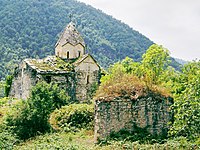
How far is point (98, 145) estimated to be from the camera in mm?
19125

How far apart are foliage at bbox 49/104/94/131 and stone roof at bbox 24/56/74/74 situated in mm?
8298

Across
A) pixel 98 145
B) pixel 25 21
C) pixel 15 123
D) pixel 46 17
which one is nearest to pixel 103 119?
pixel 98 145

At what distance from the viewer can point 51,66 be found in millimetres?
33688

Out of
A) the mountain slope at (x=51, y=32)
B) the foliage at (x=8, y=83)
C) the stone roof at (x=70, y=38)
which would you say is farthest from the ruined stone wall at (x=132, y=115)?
the mountain slope at (x=51, y=32)

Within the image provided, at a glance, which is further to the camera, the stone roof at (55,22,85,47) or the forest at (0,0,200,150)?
the stone roof at (55,22,85,47)

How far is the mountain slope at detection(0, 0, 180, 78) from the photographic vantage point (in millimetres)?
91625

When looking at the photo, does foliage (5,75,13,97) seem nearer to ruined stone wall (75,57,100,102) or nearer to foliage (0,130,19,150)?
ruined stone wall (75,57,100,102)

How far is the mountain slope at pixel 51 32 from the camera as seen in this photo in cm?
9162

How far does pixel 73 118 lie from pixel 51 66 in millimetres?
10412

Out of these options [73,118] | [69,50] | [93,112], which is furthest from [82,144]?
[69,50]

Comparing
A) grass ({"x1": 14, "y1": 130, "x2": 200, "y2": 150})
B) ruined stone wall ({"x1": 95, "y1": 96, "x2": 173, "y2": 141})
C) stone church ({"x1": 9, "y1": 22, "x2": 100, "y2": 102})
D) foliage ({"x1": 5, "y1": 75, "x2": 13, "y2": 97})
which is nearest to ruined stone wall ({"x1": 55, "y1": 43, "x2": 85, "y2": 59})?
stone church ({"x1": 9, "y1": 22, "x2": 100, "y2": 102})

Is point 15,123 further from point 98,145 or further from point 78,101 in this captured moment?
point 78,101

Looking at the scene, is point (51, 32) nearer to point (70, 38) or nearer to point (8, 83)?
point (8, 83)

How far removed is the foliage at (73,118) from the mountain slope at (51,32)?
56438 mm
